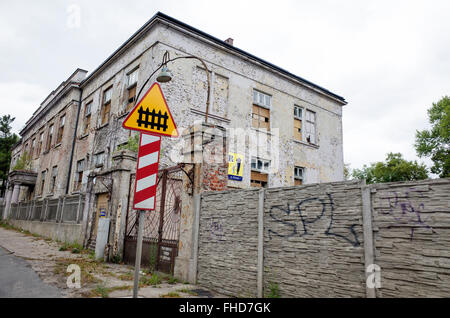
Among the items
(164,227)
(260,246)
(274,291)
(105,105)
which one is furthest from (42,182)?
(274,291)

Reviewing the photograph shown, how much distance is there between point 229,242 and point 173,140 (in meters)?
6.83

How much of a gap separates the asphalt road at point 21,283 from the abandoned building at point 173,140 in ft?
7.71

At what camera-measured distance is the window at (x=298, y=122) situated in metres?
17.3

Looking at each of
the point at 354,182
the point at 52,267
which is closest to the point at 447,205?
the point at 354,182

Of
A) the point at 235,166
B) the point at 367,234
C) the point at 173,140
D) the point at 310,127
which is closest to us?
the point at 367,234

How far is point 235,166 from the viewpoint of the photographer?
540 inches

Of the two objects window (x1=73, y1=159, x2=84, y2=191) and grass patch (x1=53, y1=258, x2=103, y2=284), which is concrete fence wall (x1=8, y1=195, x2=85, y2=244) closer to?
window (x1=73, y1=159, x2=84, y2=191)

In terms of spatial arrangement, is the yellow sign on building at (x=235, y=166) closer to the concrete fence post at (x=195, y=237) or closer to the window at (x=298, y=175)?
the window at (x=298, y=175)

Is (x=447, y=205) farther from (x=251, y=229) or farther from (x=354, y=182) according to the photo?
(x=251, y=229)

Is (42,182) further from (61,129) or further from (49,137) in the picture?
(61,129)

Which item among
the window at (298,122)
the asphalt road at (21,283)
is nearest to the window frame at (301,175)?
the window at (298,122)

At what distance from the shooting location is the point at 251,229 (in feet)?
18.6

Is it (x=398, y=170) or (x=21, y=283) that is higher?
(x=398, y=170)

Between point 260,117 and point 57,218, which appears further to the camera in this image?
point 260,117
